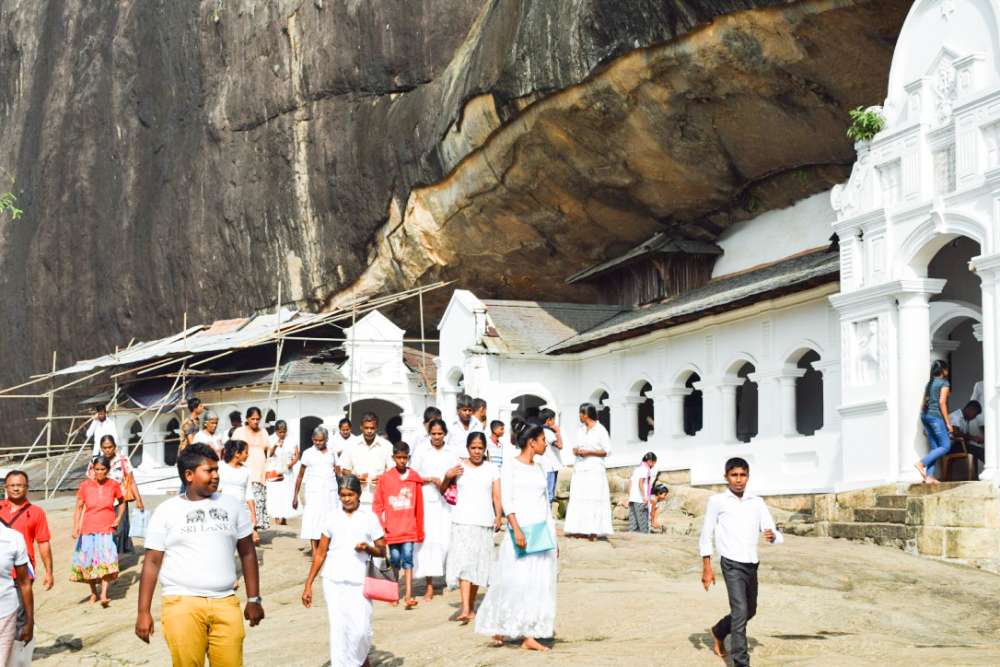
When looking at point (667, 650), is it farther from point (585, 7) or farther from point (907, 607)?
point (585, 7)

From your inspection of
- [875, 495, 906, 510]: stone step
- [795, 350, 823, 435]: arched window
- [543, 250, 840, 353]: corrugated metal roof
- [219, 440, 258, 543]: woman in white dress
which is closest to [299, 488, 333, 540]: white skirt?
[219, 440, 258, 543]: woman in white dress

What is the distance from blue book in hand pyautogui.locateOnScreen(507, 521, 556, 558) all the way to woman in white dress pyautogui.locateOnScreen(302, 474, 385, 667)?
3.23 feet

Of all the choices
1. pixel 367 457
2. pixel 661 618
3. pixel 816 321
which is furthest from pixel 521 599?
pixel 816 321

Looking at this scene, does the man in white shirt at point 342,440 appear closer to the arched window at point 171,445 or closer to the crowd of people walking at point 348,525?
the crowd of people walking at point 348,525

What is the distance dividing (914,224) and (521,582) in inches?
351

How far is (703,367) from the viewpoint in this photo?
23141mm

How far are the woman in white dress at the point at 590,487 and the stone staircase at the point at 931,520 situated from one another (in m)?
3.07

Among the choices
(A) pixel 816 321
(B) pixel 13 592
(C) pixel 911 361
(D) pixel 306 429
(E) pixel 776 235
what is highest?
(E) pixel 776 235

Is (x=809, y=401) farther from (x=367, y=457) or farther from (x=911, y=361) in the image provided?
(x=367, y=457)

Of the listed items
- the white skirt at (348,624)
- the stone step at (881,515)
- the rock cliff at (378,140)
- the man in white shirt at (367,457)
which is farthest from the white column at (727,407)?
the white skirt at (348,624)

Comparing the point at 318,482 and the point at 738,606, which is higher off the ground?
the point at 318,482

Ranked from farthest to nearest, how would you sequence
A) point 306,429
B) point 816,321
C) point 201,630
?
point 306,429
point 816,321
point 201,630

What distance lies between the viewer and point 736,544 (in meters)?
8.90

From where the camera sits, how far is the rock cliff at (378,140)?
69.6ft
